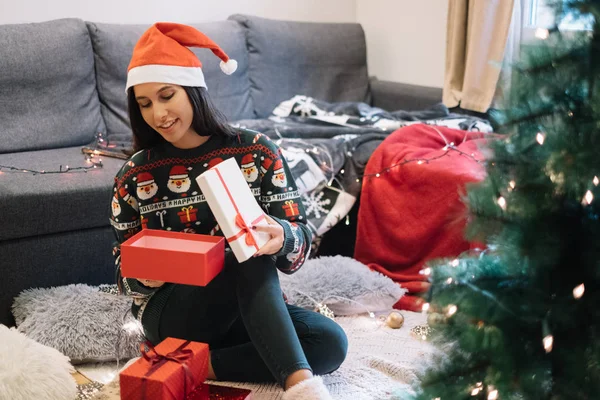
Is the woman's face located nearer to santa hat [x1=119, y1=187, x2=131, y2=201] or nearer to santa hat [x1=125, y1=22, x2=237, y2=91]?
santa hat [x1=125, y1=22, x2=237, y2=91]

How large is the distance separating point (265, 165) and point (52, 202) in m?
0.82

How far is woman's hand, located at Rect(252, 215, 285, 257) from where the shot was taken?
5.31 feet

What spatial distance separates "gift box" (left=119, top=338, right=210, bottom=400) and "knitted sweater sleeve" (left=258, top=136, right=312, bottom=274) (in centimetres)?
30

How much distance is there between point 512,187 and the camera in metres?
1.16

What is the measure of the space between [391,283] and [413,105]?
1.34 m

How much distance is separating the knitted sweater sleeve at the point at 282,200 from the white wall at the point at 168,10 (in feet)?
5.89

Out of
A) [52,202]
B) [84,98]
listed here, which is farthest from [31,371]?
[84,98]

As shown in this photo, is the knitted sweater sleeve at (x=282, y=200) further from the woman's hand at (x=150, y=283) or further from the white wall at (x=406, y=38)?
the white wall at (x=406, y=38)

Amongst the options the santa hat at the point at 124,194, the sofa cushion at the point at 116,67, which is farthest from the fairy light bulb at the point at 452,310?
the sofa cushion at the point at 116,67

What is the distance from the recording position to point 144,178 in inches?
70.5

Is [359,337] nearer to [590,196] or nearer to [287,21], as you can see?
[590,196]

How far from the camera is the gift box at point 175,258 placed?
154cm

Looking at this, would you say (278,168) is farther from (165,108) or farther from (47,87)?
(47,87)

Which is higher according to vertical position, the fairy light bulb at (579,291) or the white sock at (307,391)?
the fairy light bulb at (579,291)
